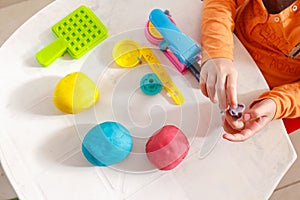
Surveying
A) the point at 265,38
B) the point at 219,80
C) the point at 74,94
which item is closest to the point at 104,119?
the point at 74,94

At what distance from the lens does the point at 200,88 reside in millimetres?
677

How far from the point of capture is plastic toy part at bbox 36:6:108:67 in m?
0.67

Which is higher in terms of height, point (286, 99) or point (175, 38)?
point (175, 38)

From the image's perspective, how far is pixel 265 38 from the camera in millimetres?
750

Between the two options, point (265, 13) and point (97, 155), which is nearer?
point (97, 155)

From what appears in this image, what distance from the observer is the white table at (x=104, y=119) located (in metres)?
0.62

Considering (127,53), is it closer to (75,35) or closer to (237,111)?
(75,35)

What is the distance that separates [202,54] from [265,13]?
0.41 feet

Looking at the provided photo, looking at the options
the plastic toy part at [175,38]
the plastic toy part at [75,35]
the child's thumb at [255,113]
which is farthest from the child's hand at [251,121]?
the plastic toy part at [75,35]

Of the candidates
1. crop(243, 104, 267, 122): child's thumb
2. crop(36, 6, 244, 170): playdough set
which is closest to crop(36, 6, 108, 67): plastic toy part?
crop(36, 6, 244, 170): playdough set

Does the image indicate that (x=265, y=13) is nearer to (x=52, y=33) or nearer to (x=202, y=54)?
(x=202, y=54)

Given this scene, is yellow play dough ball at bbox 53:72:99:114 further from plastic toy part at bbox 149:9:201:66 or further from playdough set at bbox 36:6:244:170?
plastic toy part at bbox 149:9:201:66

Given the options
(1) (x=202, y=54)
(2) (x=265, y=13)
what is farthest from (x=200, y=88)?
(2) (x=265, y=13)

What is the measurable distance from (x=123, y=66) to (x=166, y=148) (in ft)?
0.47
